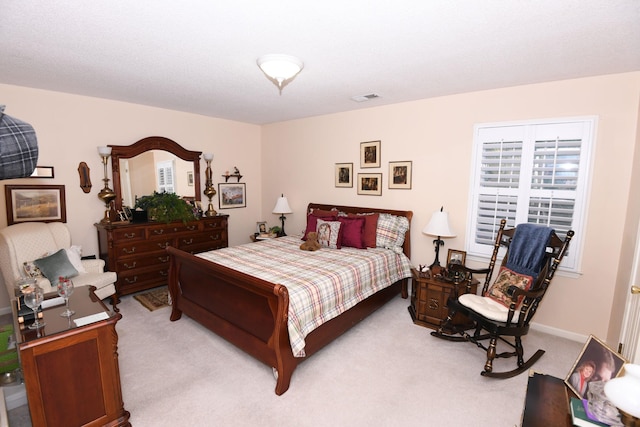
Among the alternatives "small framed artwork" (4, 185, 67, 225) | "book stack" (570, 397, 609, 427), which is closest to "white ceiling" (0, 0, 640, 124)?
"small framed artwork" (4, 185, 67, 225)

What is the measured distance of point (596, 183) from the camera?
279 cm

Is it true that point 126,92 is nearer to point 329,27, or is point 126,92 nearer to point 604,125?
point 329,27

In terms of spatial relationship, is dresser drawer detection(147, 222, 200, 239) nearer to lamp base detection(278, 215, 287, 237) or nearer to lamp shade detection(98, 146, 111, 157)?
lamp shade detection(98, 146, 111, 157)

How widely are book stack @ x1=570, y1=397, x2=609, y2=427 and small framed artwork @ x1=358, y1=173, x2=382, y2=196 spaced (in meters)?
3.10

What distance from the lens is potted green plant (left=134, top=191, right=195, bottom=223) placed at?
4098 millimetres

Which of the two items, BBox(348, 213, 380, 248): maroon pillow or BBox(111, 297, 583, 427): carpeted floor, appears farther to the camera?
BBox(348, 213, 380, 248): maroon pillow

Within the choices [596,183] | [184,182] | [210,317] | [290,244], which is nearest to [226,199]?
[184,182]

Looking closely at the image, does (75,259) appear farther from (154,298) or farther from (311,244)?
(311,244)

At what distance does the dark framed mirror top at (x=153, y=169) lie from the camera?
4.03m

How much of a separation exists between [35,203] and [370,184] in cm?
403

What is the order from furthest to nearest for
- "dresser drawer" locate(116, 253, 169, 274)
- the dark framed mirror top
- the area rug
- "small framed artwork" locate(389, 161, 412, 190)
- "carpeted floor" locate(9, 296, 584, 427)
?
1. the dark framed mirror top
2. "small framed artwork" locate(389, 161, 412, 190)
3. "dresser drawer" locate(116, 253, 169, 274)
4. the area rug
5. "carpeted floor" locate(9, 296, 584, 427)

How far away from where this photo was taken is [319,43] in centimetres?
215

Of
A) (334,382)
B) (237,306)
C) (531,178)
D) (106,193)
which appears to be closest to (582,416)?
(334,382)

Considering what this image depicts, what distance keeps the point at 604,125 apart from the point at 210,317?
4000 mm
